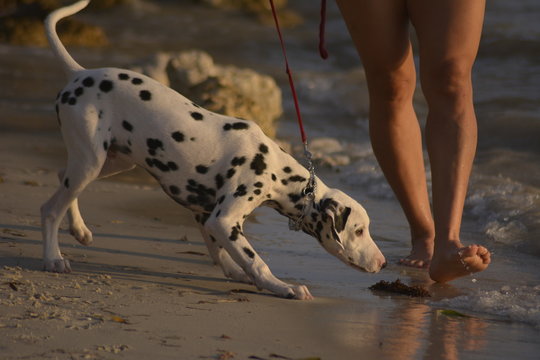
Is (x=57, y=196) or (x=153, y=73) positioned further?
(x=153, y=73)

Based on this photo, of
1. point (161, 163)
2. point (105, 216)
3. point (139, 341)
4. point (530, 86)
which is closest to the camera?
point (139, 341)

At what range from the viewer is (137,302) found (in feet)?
14.8

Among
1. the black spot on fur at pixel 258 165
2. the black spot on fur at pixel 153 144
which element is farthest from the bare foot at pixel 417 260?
the black spot on fur at pixel 153 144

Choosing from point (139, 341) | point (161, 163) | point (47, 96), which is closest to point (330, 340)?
point (139, 341)

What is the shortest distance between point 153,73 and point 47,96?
6.83ft

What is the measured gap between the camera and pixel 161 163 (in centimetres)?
527

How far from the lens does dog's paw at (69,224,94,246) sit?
18.3 ft

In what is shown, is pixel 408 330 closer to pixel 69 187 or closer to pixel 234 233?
pixel 234 233

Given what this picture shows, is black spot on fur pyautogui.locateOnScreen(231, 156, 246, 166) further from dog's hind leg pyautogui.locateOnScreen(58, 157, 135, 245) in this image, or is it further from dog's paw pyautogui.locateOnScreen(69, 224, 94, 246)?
dog's paw pyautogui.locateOnScreen(69, 224, 94, 246)

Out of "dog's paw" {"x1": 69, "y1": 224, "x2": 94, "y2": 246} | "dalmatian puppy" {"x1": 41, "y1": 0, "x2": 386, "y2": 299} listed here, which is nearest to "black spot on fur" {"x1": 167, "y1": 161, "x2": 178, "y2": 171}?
"dalmatian puppy" {"x1": 41, "y1": 0, "x2": 386, "y2": 299}

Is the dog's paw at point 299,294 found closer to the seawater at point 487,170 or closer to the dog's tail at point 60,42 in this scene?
the seawater at point 487,170

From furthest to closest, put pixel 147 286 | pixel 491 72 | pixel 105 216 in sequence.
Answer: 1. pixel 491 72
2. pixel 105 216
3. pixel 147 286

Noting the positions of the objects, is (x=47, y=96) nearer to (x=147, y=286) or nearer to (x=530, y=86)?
(x=530, y=86)

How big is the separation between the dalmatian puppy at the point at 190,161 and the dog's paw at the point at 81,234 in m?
0.26
